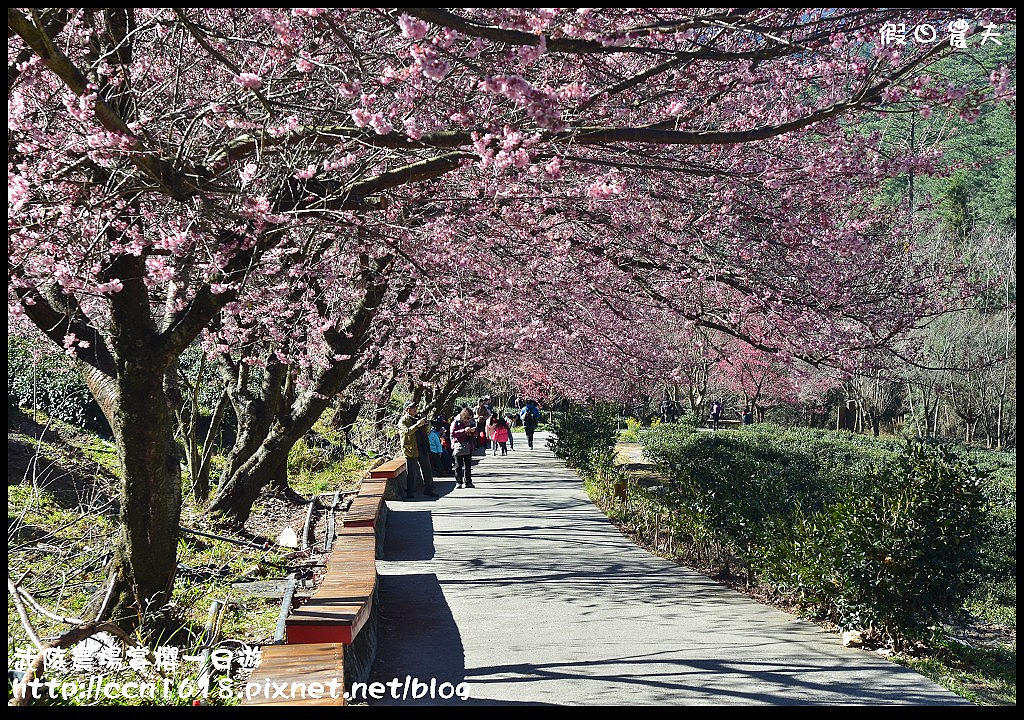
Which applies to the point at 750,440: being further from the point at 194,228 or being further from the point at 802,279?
the point at 194,228

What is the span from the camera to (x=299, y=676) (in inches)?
193

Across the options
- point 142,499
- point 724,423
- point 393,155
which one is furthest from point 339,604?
point 724,423

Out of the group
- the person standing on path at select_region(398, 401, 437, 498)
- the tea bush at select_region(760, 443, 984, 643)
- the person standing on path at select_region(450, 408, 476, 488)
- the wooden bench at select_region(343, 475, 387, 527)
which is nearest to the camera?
the tea bush at select_region(760, 443, 984, 643)

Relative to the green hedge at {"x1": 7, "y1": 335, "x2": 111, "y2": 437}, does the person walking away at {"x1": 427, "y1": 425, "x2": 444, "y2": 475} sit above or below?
below

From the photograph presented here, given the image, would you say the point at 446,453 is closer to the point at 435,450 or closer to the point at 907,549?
the point at 435,450

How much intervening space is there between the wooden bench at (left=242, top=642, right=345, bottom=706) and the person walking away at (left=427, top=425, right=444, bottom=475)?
13.9m

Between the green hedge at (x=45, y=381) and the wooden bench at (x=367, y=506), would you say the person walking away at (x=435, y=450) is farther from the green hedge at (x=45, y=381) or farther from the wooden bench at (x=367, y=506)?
the green hedge at (x=45, y=381)

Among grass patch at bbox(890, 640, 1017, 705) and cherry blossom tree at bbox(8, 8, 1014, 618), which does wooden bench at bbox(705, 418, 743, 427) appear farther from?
grass patch at bbox(890, 640, 1017, 705)

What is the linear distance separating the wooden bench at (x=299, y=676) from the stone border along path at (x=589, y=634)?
0.66 meters

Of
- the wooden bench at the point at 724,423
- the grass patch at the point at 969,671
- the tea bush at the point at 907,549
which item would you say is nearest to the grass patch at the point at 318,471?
the tea bush at the point at 907,549

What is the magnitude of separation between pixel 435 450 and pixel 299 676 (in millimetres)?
15784

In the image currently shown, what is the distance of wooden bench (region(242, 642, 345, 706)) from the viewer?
14.9 feet

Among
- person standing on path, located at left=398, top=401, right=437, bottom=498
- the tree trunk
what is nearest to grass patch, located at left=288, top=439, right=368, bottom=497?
person standing on path, located at left=398, top=401, right=437, bottom=498

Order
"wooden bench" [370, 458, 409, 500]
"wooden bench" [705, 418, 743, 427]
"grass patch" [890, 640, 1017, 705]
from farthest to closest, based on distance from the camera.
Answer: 1. "wooden bench" [705, 418, 743, 427]
2. "wooden bench" [370, 458, 409, 500]
3. "grass patch" [890, 640, 1017, 705]
